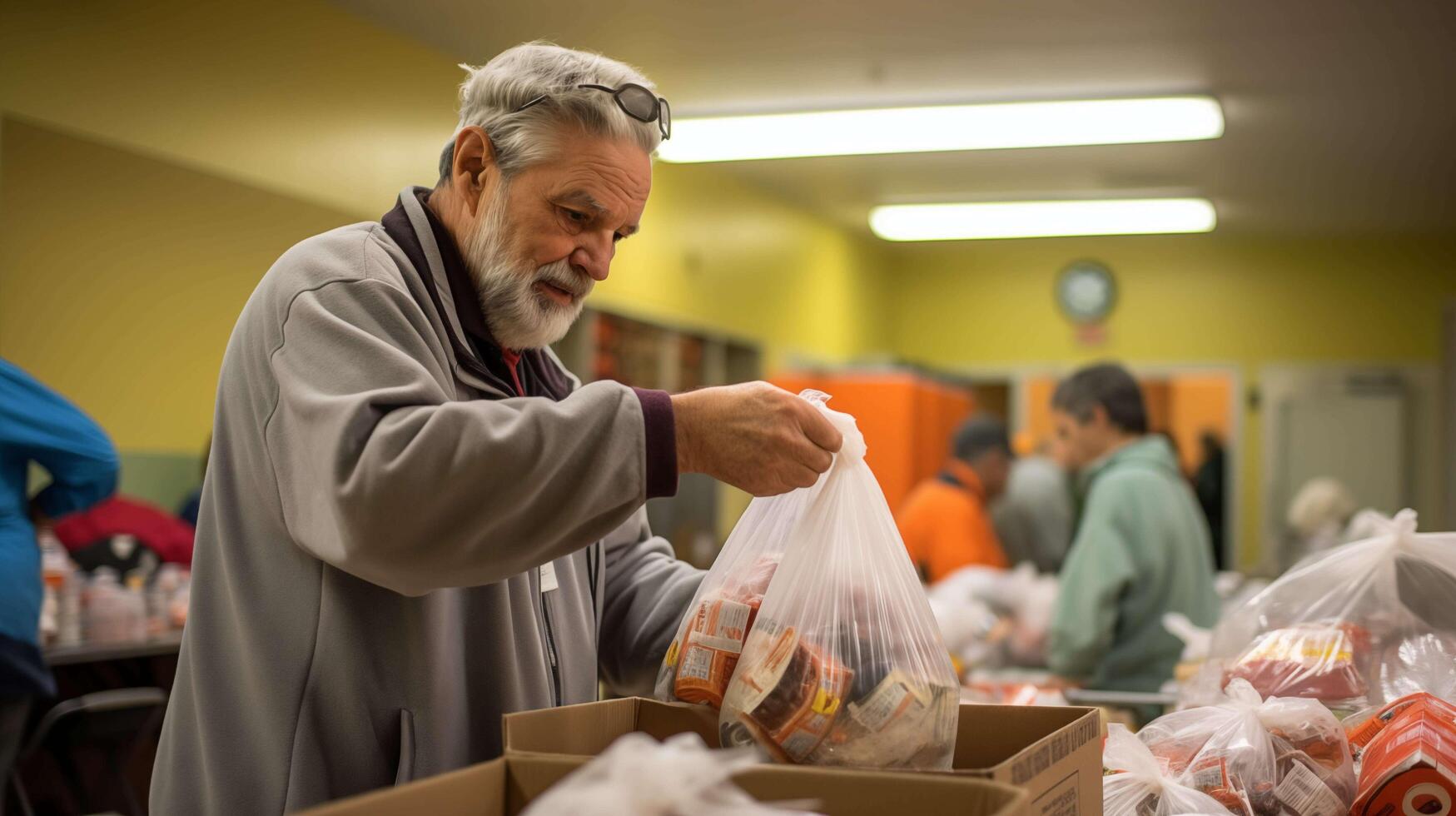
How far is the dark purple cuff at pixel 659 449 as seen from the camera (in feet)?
3.68

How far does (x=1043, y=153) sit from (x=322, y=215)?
146 inches

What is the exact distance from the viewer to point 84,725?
3.88 m

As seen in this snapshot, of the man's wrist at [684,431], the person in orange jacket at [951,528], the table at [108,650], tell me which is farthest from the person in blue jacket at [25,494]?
the person in orange jacket at [951,528]

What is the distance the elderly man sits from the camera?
43.0 inches

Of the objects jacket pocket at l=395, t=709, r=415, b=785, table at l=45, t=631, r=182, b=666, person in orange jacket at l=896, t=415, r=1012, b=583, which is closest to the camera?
jacket pocket at l=395, t=709, r=415, b=785

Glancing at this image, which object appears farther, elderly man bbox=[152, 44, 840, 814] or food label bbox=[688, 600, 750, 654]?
food label bbox=[688, 600, 750, 654]

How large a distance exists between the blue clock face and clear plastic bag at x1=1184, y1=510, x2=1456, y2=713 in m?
8.21

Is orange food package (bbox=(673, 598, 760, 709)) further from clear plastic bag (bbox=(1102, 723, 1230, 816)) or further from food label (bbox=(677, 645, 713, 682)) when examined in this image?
clear plastic bag (bbox=(1102, 723, 1230, 816))

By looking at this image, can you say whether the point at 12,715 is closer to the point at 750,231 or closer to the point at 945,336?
the point at 750,231

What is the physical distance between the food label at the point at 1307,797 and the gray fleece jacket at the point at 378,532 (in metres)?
0.79

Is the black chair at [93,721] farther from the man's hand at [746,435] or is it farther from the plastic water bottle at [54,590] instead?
the man's hand at [746,435]

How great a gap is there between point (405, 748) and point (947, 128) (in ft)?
16.4

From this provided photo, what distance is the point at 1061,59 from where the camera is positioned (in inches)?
200

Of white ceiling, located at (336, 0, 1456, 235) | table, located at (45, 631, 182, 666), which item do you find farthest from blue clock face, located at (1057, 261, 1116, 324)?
table, located at (45, 631, 182, 666)
